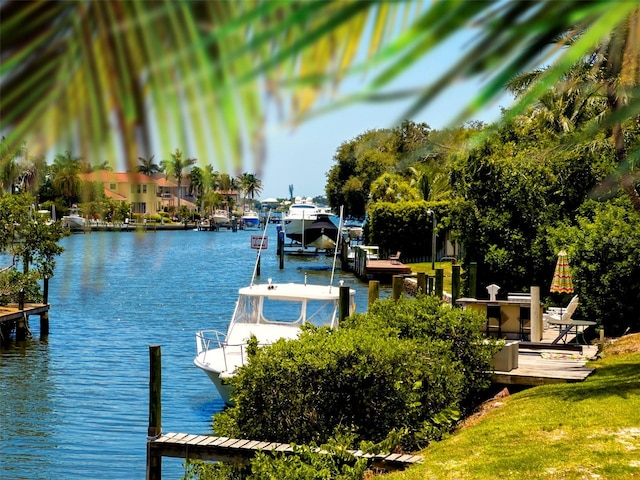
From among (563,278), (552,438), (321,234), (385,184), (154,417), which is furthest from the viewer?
(321,234)

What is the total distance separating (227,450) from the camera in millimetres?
12758

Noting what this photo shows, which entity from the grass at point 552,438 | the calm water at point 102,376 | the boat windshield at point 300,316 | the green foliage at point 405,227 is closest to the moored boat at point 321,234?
the green foliage at point 405,227

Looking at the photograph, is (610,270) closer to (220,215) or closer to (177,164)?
(220,215)

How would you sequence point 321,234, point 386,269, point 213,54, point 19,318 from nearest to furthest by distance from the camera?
point 213,54 < point 19,318 < point 386,269 < point 321,234

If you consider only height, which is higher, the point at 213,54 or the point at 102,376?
the point at 213,54

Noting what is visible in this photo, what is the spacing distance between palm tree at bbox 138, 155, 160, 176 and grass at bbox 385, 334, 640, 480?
33.6ft

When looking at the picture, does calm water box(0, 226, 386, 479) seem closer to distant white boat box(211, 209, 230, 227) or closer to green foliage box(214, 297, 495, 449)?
distant white boat box(211, 209, 230, 227)

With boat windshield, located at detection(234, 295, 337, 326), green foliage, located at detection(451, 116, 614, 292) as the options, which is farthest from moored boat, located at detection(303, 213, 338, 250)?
boat windshield, located at detection(234, 295, 337, 326)

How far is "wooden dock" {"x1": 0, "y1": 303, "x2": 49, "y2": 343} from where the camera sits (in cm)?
3603

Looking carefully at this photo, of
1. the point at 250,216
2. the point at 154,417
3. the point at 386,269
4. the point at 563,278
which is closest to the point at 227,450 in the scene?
the point at 154,417

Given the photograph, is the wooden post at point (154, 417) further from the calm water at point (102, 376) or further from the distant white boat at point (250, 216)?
the distant white boat at point (250, 216)

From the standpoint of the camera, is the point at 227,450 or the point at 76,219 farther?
the point at 227,450

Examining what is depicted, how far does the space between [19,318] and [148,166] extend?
125 feet

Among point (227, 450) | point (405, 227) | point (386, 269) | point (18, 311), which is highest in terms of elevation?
point (405, 227)
